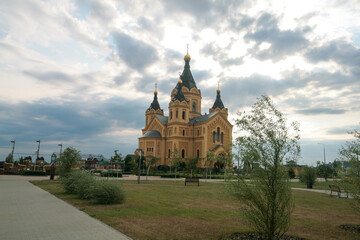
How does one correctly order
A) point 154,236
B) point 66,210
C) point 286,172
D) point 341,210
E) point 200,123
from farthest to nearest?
point 200,123 < point 341,210 < point 66,210 < point 154,236 < point 286,172

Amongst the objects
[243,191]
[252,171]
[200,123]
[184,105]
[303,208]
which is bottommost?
[303,208]

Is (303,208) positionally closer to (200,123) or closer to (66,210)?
(66,210)

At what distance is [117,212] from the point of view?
1065 cm

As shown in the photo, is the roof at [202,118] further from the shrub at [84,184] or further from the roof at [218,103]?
the shrub at [84,184]

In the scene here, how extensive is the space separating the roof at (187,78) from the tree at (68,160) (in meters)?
44.3

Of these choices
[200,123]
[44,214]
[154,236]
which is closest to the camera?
[154,236]

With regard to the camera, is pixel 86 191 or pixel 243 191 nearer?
pixel 243 191

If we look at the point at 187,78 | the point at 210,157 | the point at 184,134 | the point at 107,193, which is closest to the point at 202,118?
the point at 184,134

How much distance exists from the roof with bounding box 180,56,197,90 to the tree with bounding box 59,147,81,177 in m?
44.3

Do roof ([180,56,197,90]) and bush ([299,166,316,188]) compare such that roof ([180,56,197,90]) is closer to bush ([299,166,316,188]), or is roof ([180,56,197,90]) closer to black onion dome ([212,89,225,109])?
black onion dome ([212,89,225,109])

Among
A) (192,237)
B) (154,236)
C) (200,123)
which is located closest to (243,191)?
(192,237)

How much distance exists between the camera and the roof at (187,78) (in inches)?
2490

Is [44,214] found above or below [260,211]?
below

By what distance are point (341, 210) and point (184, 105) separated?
4466cm
